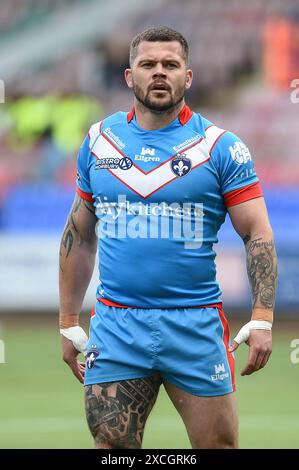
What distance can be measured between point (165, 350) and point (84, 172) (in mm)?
940

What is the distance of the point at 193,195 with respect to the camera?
16.7ft

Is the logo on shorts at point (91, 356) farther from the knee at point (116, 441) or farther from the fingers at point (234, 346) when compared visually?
the fingers at point (234, 346)

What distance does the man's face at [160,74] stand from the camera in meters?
5.11

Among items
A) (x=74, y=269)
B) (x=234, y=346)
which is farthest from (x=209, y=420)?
(x=74, y=269)

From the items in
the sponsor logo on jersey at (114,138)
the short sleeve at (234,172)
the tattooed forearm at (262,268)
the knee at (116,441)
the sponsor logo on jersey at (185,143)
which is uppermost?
the sponsor logo on jersey at (114,138)

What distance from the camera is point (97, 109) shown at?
20.1 meters

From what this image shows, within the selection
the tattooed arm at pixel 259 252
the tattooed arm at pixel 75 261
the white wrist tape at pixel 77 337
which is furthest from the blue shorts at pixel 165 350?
the tattooed arm at pixel 75 261

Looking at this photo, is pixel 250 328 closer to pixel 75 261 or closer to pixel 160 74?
pixel 75 261

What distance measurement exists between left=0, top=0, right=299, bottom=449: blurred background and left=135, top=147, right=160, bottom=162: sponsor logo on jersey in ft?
25.9

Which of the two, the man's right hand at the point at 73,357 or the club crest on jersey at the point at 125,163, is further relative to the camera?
the man's right hand at the point at 73,357

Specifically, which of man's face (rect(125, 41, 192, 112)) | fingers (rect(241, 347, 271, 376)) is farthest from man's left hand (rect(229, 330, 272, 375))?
man's face (rect(125, 41, 192, 112))

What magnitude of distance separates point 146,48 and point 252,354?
1.44 m

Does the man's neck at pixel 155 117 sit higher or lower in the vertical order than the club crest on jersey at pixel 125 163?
higher

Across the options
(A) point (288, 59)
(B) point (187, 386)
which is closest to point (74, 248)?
(B) point (187, 386)
